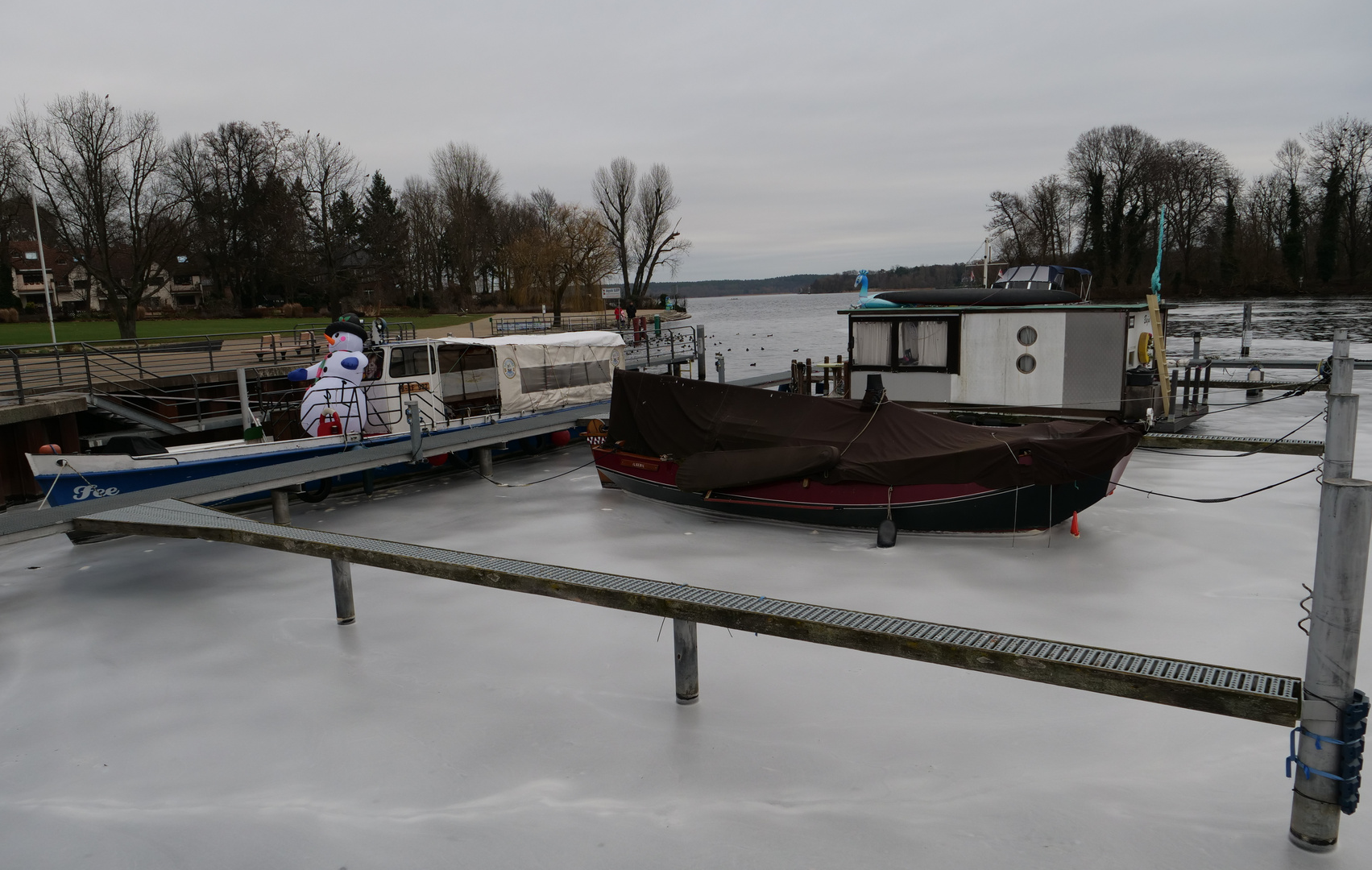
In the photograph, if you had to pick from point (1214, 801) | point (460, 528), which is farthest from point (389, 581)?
point (1214, 801)

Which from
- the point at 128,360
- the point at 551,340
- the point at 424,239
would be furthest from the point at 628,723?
the point at 424,239

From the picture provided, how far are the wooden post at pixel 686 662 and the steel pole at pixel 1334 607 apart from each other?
4171 mm

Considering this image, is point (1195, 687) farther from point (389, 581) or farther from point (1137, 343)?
point (1137, 343)

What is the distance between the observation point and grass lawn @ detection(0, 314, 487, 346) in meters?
38.3

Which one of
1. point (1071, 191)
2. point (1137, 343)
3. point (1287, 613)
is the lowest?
point (1287, 613)

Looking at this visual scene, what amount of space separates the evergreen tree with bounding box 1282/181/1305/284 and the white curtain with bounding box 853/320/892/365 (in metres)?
86.6

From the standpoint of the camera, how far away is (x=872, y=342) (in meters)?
19.3

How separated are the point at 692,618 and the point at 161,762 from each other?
4369mm

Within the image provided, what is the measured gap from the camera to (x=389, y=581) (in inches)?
438

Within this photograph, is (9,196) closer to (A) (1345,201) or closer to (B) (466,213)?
(B) (466,213)

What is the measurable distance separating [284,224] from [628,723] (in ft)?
189

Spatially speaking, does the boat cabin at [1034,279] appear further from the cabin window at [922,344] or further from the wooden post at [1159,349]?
the cabin window at [922,344]

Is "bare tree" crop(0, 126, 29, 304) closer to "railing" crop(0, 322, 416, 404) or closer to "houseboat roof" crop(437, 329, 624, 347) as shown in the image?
"railing" crop(0, 322, 416, 404)

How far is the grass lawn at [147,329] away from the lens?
38344mm
